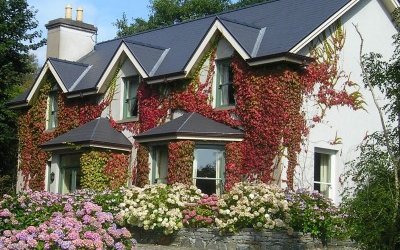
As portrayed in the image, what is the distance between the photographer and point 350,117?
23062mm

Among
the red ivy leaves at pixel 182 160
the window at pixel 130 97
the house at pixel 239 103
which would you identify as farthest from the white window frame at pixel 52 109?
the red ivy leaves at pixel 182 160

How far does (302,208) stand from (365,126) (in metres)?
8.04

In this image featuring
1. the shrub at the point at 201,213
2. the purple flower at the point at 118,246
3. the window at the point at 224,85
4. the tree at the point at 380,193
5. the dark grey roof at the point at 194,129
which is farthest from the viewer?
the window at the point at 224,85

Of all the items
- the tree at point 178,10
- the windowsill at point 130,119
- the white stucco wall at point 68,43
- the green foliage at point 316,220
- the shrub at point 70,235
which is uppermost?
the tree at point 178,10

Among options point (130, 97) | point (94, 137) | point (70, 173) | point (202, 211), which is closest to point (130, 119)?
point (130, 97)

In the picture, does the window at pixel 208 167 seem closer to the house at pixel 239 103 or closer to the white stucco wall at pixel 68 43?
the house at pixel 239 103

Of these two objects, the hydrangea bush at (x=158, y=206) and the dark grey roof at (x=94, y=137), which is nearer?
the hydrangea bush at (x=158, y=206)

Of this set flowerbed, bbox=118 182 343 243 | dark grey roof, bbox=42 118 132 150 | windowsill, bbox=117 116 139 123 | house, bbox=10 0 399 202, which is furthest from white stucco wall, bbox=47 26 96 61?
flowerbed, bbox=118 182 343 243

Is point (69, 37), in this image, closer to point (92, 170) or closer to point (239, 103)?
point (92, 170)

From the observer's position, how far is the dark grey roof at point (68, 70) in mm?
A: 28422

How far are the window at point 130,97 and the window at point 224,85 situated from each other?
4.05 meters

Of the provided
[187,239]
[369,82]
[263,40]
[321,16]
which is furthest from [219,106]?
[369,82]

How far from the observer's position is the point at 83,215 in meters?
13.5

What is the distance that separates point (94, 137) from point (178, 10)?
2811 centimetres
